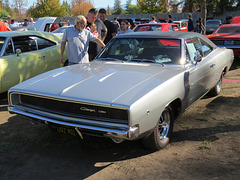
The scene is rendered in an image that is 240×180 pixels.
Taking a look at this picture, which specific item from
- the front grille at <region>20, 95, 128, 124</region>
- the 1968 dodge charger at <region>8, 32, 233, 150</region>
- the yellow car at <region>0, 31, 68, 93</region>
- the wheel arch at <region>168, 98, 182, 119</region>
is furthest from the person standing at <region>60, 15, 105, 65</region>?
the wheel arch at <region>168, 98, 182, 119</region>

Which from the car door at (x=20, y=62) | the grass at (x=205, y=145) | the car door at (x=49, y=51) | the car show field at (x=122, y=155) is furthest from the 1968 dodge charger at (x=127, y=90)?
the car door at (x=49, y=51)

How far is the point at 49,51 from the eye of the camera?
676 cm

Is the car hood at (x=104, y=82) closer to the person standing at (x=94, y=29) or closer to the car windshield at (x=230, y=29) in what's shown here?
the person standing at (x=94, y=29)

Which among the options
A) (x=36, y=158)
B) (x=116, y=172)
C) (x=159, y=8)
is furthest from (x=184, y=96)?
(x=159, y=8)

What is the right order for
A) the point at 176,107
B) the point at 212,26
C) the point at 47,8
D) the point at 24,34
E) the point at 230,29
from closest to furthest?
the point at 176,107 → the point at 24,34 → the point at 230,29 → the point at 212,26 → the point at 47,8

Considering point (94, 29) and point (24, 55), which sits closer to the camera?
point (94, 29)

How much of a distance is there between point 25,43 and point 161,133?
13.9 feet

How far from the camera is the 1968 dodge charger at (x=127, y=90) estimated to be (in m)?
2.99

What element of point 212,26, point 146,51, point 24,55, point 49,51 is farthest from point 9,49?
point 212,26

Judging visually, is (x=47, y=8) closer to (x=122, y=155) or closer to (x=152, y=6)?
(x=152, y=6)

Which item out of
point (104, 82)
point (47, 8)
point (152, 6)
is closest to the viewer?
point (104, 82)

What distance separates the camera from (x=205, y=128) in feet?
14.2

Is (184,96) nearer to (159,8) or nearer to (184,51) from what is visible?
(184,51)

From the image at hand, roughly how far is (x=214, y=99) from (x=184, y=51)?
1.98 meters
